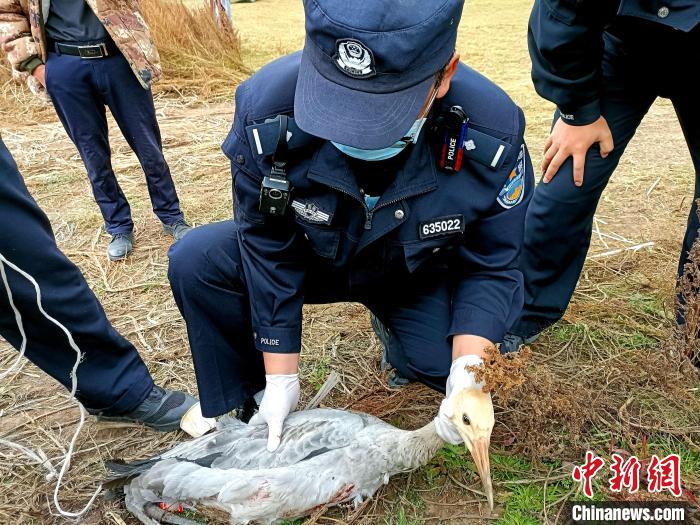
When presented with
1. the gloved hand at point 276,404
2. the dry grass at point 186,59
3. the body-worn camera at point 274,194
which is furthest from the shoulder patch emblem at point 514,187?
the dry grass at point 186,59

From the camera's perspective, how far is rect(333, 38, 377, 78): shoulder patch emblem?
1546 millimetres

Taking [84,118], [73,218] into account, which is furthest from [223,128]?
[84,118]

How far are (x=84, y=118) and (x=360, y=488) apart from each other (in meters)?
2.64

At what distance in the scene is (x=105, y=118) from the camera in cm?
368

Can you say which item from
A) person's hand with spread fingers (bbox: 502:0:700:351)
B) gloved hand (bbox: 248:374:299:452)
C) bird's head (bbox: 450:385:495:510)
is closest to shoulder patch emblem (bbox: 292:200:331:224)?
gloved hand (bbox: 248:374:299:452)

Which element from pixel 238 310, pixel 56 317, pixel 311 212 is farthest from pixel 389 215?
pixel 56 317

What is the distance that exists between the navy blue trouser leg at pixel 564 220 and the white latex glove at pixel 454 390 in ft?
2.78

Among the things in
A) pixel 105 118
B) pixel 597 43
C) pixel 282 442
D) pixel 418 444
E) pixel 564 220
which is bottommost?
pixel 105 118

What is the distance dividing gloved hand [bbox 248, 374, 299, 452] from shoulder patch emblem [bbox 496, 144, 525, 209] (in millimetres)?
912

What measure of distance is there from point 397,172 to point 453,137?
0.65 feet

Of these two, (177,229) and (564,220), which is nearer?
(564,220)

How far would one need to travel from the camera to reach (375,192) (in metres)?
2.01

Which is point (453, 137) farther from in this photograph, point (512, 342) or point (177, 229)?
point (177, 229)

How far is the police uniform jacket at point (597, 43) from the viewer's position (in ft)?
6.30
